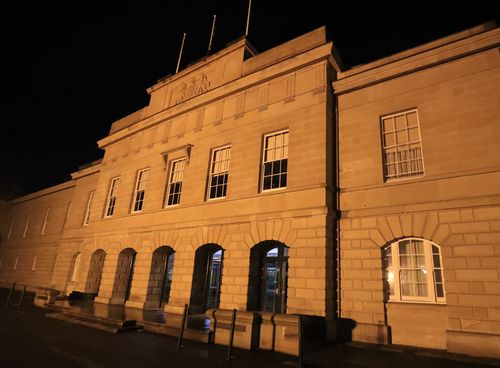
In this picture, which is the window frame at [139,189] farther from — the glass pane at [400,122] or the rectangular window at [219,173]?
the glass pane at [400,122]

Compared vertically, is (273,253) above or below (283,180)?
below

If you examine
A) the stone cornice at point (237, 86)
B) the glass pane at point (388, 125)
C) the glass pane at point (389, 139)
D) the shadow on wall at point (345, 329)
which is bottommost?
the shadow on wall at point (345, 329)

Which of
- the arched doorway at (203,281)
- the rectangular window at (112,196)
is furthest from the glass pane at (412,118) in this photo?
the rectangular window at (112,196)

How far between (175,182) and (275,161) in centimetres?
571

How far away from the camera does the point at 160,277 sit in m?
14.7

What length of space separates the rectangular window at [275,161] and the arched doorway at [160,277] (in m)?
6.24

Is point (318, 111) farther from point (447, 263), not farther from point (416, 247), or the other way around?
point (447, 263)

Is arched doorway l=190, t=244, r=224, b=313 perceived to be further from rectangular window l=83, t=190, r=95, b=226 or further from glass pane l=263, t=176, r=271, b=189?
rectangular window l=83, t=190, r=95, b=226

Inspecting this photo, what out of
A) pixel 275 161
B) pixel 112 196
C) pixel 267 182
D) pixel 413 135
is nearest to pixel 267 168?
pixel 275 161

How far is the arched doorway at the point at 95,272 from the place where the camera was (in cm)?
1747

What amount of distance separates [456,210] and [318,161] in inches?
165

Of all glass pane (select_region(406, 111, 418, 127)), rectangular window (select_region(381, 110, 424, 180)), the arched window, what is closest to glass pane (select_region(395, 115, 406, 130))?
rectangular window (select_region(381, 110, 424, 180))

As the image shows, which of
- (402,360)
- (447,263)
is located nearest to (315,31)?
(447,263)

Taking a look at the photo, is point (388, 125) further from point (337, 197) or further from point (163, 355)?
point (163, 355)
